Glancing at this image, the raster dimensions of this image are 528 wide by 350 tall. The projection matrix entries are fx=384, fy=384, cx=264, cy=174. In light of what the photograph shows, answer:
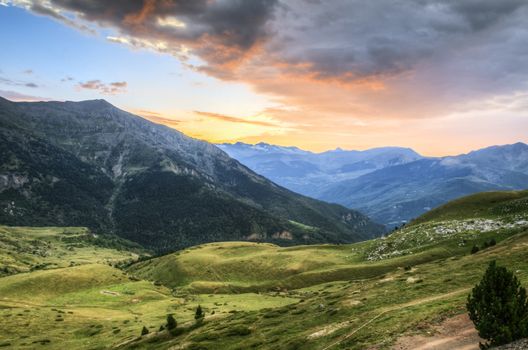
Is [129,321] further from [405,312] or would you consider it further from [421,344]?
[421,344]

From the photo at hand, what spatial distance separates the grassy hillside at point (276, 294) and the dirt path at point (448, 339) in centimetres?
134

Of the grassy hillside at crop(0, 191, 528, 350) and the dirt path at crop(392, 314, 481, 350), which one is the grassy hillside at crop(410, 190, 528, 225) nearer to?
the grassy hillside at crop(0, 191, 528, 350)

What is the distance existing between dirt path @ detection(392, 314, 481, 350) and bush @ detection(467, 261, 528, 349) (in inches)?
75.9

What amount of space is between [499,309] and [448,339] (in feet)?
21.5

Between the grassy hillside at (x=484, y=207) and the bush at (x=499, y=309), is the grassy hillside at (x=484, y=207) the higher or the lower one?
the higher one

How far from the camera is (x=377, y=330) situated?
131 ft

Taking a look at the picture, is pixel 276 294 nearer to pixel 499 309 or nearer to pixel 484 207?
pixel 499 309

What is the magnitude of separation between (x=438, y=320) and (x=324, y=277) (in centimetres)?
7675

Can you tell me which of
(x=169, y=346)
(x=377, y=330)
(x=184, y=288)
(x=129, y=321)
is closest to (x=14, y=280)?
(x=184, y=288)

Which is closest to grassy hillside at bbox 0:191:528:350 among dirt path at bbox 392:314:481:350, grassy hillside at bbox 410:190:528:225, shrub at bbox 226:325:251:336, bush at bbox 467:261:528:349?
shrub at bbox 226:325:251:336

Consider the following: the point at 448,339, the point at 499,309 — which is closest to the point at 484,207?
the point at 448,339

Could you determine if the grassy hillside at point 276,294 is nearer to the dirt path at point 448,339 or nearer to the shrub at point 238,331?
the shrub at point 238,331

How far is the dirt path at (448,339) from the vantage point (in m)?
33.0

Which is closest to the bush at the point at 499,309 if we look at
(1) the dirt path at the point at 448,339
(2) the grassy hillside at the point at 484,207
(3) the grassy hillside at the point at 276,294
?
(1) the dirt path at the point at 448,339
